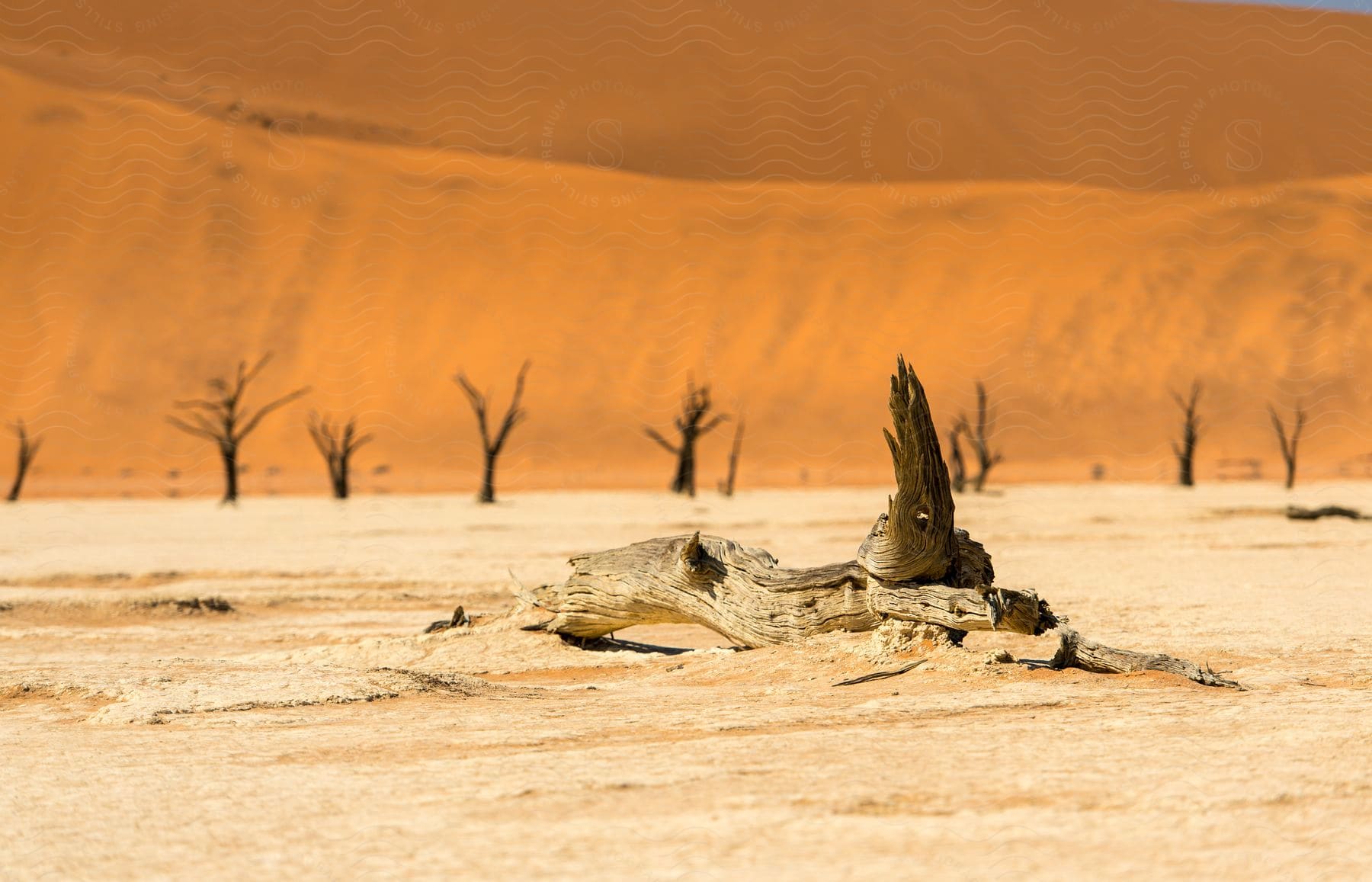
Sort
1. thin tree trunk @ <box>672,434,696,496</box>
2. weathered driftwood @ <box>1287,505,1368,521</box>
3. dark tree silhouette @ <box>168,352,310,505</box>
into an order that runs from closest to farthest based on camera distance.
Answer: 1. weathered driftwood @ <box>1287,505,1368,521</box>
2. dark tree silhouette @ <box>168,352,310,505</box>
3. thin tree trunk @ <box>672,434,696,496</box>

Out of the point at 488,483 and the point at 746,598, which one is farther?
the point at 488,483

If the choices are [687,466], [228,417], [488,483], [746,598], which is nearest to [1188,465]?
[687,466]

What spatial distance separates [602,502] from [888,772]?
24151mm

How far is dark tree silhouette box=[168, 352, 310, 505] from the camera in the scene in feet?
95.8

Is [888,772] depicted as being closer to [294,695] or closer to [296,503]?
[294,695]

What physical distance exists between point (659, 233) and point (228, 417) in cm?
2817

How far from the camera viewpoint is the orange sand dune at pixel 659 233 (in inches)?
1825

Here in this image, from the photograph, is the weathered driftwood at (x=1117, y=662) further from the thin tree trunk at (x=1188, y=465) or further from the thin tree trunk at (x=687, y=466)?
the thin tree trunk at (x=1188, y=465)

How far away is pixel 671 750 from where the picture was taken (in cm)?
484

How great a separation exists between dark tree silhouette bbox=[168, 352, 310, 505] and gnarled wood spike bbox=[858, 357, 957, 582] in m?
24.0

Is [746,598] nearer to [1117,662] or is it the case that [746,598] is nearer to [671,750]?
[1117,662]

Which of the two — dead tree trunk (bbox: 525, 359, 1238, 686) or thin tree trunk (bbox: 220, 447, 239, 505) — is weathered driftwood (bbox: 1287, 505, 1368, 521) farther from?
thin tree trunk (bbox: 220, 447, 239, 505)

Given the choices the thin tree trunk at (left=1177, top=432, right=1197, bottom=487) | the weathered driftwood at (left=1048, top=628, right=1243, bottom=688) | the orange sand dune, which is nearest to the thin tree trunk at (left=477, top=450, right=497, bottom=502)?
the orange sand dune

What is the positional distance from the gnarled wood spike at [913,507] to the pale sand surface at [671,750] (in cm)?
47
